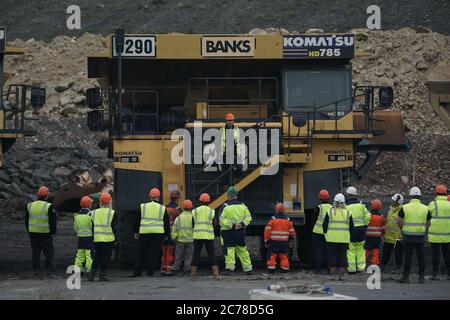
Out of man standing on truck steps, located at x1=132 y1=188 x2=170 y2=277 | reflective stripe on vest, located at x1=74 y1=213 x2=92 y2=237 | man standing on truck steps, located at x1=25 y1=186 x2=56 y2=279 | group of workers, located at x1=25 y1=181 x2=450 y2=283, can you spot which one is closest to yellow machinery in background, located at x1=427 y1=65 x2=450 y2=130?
group of workers, located at x1=25 y1=181 x2=450 y2=283

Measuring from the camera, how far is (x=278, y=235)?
78.5 feet

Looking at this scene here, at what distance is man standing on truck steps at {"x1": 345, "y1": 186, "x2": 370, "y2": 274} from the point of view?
2403 centimetres

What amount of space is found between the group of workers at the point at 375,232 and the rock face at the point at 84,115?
18871 mm

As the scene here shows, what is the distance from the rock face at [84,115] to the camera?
45725 mm

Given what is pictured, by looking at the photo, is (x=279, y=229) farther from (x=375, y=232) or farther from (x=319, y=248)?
(x=375, y=232)

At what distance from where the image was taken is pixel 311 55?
25141mm

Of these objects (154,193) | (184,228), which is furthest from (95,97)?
(184,228)

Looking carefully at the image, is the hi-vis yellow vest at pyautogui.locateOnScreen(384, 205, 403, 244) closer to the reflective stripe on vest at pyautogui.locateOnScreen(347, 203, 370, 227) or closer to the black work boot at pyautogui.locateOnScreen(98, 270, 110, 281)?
the reflective stripe on vest at pyautogui.locateOnScreen(347, 203, 370, 227)

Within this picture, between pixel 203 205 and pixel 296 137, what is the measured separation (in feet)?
7.60

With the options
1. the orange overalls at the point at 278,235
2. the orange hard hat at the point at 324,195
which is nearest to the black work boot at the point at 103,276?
the orange overalls at the point at 278,235

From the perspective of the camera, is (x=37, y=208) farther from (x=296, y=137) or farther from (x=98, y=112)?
(x=296, y=137)

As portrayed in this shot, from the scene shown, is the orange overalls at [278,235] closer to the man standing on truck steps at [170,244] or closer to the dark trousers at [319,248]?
the dark trousers at [319,248]
